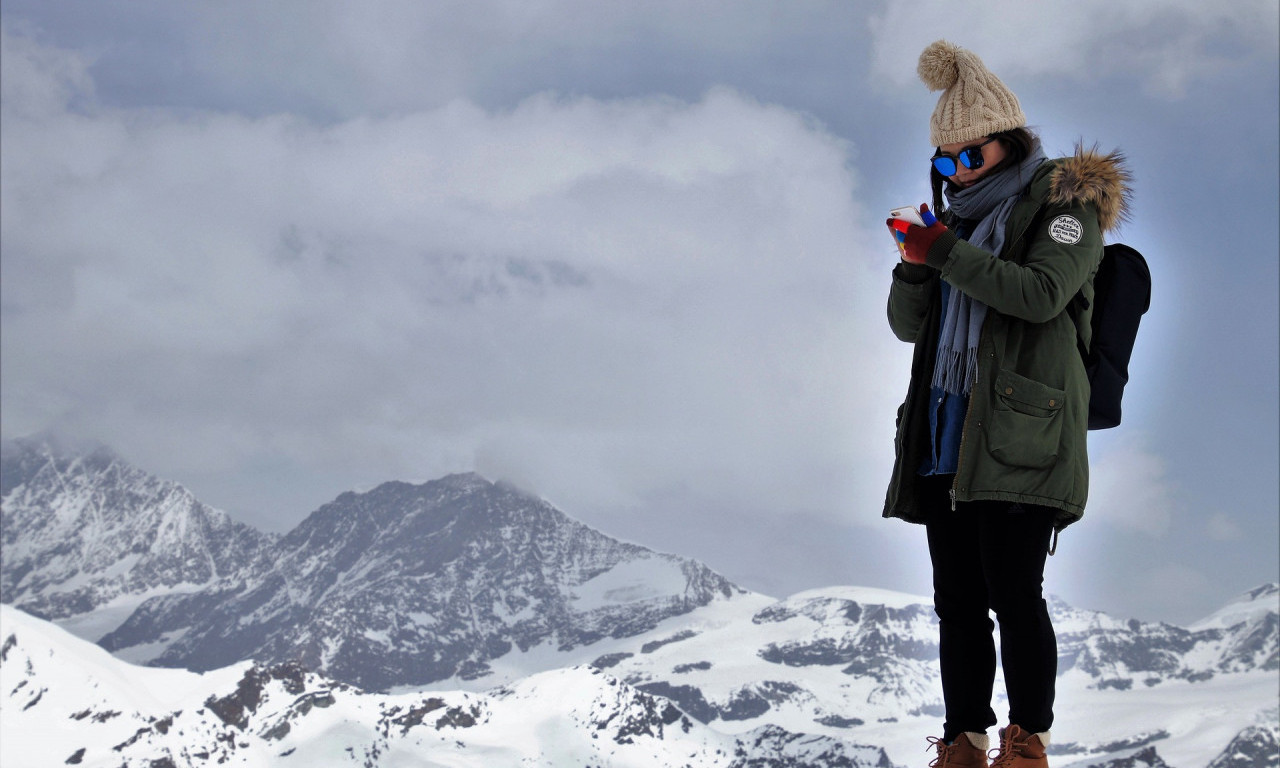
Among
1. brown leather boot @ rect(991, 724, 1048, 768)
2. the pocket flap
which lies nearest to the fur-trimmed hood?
the pocket flap

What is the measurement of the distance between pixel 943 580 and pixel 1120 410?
3.58ft

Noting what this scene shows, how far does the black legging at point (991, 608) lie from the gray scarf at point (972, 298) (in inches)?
23.2

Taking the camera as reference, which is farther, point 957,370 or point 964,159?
point 964,159

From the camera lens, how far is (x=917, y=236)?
4395 millimetres

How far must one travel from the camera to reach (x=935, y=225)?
14.4ft

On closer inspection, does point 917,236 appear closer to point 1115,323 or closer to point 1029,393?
point 1029,393

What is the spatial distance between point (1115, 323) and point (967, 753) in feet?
6.60

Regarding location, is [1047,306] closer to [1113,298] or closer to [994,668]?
[1113,298]

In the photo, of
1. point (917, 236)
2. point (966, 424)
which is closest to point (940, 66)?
point (917, 236)

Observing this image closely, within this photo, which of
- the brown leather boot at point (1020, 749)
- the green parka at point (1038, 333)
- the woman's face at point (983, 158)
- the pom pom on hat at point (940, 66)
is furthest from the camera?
the pom pom on hat at point (940, 66)

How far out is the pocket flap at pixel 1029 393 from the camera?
14.1ft

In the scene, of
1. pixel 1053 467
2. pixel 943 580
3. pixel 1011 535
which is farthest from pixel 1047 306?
pixel 943 580

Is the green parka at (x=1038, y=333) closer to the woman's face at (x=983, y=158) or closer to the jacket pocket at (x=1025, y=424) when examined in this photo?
the jacket pocket at (x=1025, y=424)

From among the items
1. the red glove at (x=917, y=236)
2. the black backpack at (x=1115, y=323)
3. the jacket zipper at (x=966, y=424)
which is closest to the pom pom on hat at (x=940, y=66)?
the red glove at (x=917, y=236)
